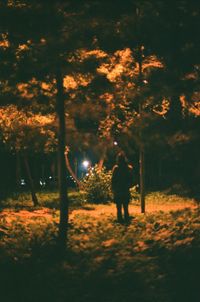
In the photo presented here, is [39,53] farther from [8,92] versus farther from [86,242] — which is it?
[86,242]

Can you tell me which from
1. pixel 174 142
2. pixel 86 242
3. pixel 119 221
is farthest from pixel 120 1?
pixel 119 221

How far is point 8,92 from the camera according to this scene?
37.8ft

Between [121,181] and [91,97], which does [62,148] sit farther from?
[121,181]

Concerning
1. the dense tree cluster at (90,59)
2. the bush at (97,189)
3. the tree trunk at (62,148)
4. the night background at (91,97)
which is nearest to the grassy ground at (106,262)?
the night background at (91,97)

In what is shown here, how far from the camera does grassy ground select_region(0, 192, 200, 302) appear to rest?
766cm

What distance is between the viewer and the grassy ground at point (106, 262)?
7.66 meters

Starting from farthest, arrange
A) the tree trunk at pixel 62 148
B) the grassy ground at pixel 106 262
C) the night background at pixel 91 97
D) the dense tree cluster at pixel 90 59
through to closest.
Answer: the tree trunk at pixel 62 148 → the dense tree cluster at pixel 90 59 → the night background at pixel 91 97 → the grassy ground at pixel 106 262

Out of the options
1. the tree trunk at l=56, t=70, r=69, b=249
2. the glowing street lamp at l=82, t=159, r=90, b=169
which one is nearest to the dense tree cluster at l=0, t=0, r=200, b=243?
the tree trunk at l=56, t=70, r=69, b=249

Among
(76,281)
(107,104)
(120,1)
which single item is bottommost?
(76,281)

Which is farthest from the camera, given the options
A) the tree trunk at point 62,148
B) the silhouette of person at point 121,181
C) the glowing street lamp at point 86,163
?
the glowing street lamp at point 86,163

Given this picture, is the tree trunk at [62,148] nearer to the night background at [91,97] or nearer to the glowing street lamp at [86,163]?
the night background at [91,97]

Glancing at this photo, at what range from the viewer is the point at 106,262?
9.51m

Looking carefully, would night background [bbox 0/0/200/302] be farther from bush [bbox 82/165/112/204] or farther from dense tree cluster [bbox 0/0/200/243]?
bush [bbox 82/165/112/204]

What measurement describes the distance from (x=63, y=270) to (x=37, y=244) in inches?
79.3
